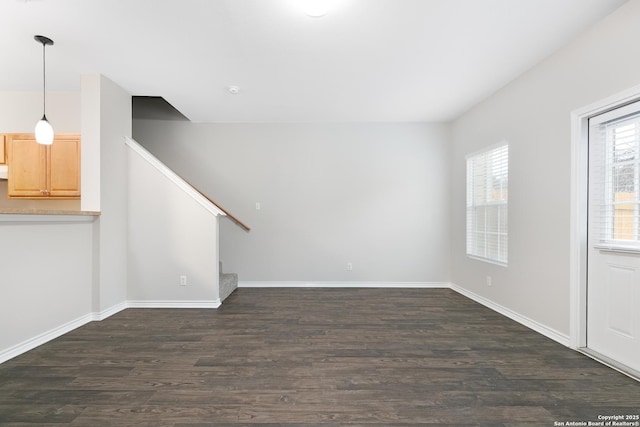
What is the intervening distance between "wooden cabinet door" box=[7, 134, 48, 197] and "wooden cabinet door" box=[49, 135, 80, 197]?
0.33 feet

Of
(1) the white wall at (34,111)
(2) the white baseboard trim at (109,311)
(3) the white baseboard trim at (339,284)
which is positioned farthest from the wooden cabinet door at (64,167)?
(3) the white baseboard trim at (339,284)

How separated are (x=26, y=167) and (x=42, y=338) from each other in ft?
8.07

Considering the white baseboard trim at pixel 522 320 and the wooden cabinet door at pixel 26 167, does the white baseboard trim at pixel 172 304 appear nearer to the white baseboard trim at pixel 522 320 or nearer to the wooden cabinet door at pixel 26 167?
the wooden cabinet door at pixel 26 167

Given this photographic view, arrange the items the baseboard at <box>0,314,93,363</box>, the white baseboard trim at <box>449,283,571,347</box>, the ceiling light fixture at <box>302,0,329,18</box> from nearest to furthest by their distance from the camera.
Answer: the ceiling light fixture at <box>302,0,329,18</box> → the baseboard at <box>0,314,93,363</box> → the white baseboard trim at <box>449,283,571,347</box>

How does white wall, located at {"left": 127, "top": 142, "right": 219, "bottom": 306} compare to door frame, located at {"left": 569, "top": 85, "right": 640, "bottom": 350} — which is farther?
white wall, located at {"left": 127, "top": 142, "right": 219, "bottom": 306}

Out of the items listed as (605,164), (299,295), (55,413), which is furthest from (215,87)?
(605,164)

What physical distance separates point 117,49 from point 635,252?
466cm

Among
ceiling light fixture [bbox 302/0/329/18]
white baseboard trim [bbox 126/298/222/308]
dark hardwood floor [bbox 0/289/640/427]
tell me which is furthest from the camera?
white baseboard trim [bbox 126/298/222/308]

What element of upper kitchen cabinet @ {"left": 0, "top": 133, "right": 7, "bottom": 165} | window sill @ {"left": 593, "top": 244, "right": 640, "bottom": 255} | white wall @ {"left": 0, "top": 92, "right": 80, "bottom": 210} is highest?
white wall @ {"left": 0, "top": 92, "right": 80, "bottom": 210}

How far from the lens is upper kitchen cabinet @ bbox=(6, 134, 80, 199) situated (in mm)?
3920

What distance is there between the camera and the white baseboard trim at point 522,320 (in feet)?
9.16

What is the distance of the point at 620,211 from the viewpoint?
239cm

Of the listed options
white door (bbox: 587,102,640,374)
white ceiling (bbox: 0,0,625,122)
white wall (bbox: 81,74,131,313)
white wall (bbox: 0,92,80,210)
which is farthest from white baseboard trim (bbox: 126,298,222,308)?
white door (bbox: 587,102,640,374)

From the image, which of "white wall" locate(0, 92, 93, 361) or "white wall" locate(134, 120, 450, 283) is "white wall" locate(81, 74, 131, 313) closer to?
"white wall" locate(0, 92, 93, 361)
